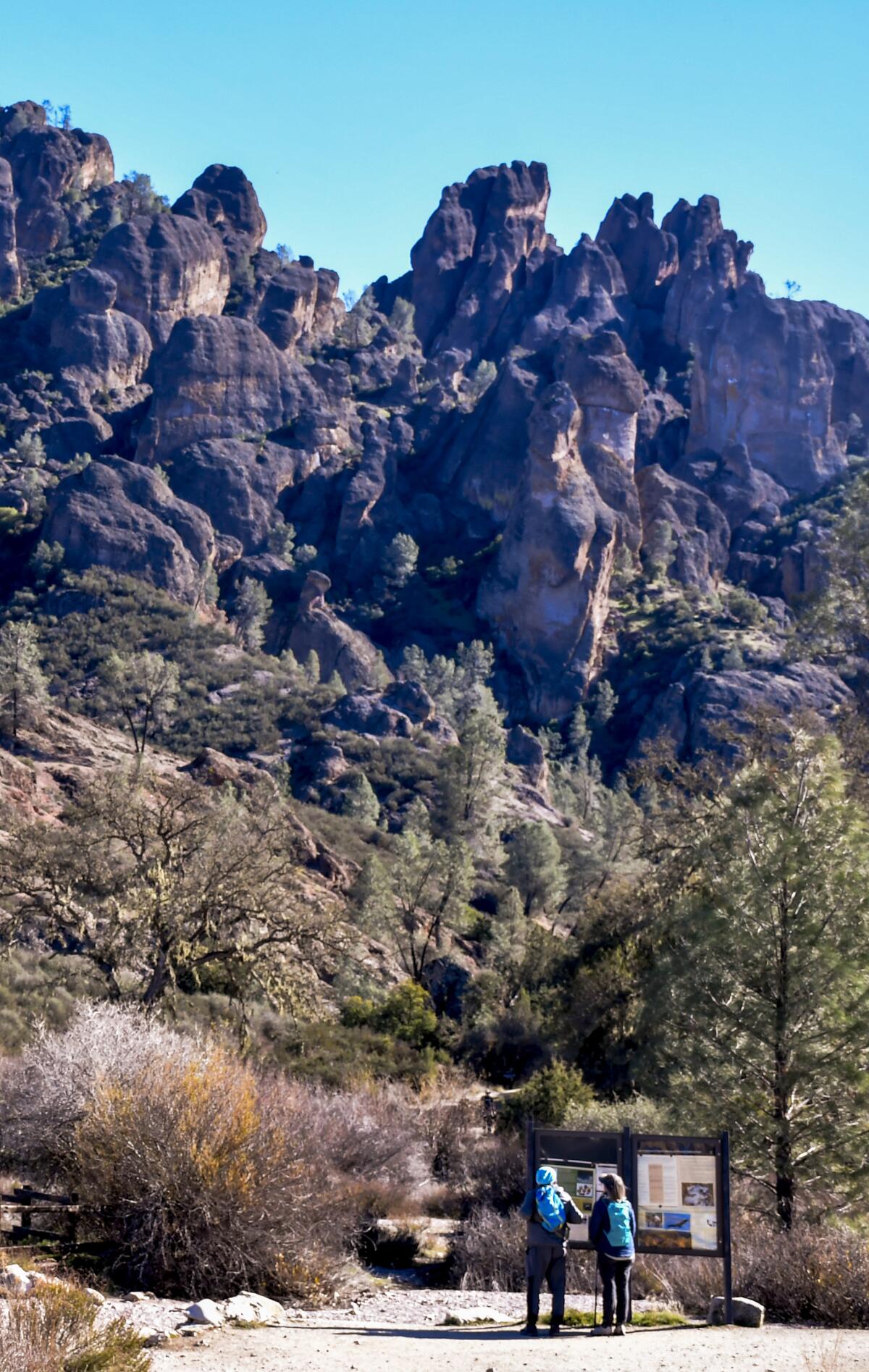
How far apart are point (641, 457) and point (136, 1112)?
118313mm

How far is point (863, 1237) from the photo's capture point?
12.7m

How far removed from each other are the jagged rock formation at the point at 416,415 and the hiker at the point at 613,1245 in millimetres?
68908

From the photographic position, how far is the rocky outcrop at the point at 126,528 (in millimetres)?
85688

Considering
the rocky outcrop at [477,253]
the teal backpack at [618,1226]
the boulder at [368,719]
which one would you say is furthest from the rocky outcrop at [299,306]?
the teal backpack at [618,1226]

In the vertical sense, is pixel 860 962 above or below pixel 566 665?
below

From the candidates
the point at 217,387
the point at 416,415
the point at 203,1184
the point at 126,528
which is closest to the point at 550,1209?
the point at 203,1184

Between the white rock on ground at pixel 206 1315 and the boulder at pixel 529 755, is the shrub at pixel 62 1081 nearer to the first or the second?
the white rock on ground at pixel 206 1315

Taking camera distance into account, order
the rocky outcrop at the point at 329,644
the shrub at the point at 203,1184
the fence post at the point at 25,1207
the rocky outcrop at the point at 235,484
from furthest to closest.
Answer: the rocky outcrop at the point at 235,484, the rocky outcrop at the point at 329,644, the fence post at the point at 25,1207, the shrub at the point at 203,1184

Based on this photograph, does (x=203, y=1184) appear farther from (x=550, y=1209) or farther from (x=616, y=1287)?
(x=616, y=1287)

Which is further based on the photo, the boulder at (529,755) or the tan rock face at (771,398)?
the tan rock face at (771,398)

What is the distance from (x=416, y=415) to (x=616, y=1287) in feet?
387

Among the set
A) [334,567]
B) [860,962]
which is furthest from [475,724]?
[860,962]

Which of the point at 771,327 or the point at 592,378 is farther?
the point at 771,327

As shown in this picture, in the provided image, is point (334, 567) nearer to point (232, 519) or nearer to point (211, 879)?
point (232, 519)
